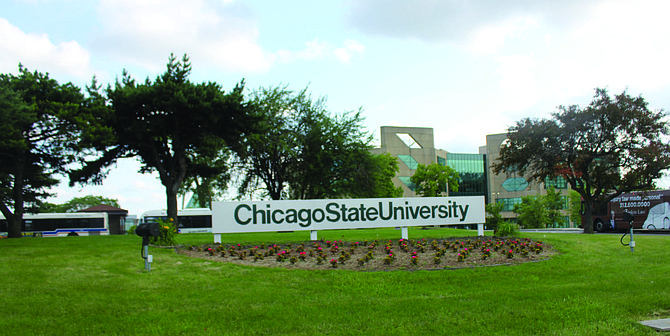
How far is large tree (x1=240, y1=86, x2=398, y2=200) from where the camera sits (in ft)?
107

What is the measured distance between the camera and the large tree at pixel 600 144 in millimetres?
27344

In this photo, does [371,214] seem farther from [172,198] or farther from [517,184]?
[517,184]

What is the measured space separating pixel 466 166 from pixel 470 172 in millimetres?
1416

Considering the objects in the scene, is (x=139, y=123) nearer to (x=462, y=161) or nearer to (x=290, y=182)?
(x=290, y=182)

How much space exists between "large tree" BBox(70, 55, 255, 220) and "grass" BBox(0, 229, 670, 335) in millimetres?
14918

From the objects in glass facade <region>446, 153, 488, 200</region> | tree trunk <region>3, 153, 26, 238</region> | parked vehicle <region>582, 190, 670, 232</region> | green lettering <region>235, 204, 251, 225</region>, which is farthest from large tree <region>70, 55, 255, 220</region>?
glass facade <region>446, 153, 488, 200</region>

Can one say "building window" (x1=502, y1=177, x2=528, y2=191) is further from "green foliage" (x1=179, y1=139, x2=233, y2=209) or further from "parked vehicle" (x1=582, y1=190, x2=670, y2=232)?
"green foliage" (x1=179, y1=139, x2=233, y2=209)

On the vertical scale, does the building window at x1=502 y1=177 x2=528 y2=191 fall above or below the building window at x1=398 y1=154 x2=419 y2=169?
below

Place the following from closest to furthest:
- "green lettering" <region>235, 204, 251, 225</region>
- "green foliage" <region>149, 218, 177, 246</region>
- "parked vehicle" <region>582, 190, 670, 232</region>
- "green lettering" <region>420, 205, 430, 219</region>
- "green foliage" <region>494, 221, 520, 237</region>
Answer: "green foliage" <region>149, 218, 177, 246</region>, "green lettering" <region>235, 204, 251, 225</region>, "green foliage" <region>494, 221, 520, 237</region>, "green lettering" <region>420, 205, 430, 219</region>, "parked vehicle" <region>582, 190, 670, 232</region>

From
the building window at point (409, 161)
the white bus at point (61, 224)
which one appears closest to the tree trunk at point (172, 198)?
the white bus at point (61, 224)

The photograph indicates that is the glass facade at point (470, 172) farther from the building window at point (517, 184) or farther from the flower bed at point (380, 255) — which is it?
the flower bed at point (380, 255)

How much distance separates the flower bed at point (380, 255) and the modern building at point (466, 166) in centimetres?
6659

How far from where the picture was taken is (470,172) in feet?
295

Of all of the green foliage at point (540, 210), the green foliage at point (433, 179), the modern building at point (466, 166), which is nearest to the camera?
the green foliage at point (433, 179)
